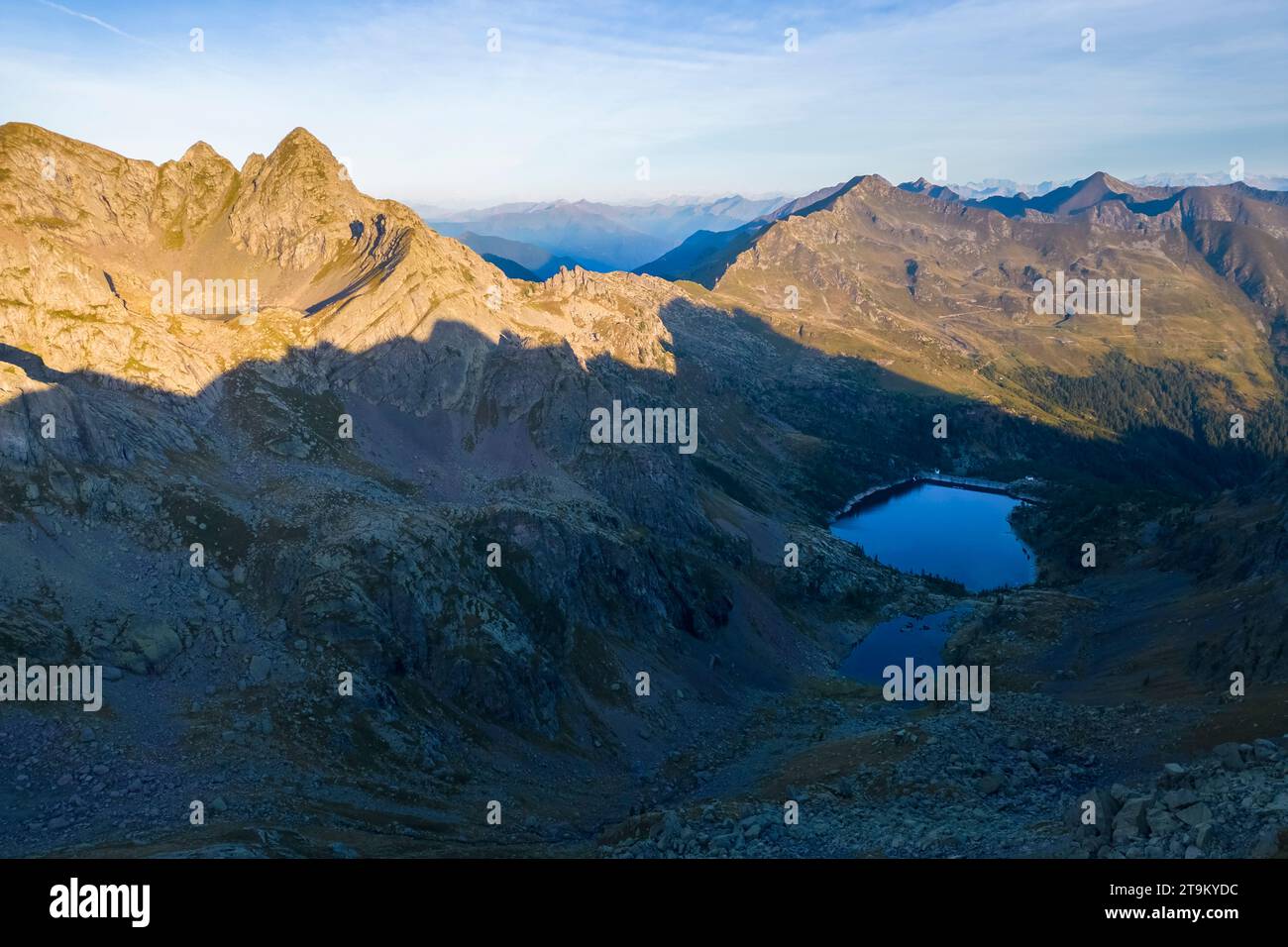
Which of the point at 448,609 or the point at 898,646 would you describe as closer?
the point at 448,609

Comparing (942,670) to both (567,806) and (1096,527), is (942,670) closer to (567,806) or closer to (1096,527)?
(567,806)

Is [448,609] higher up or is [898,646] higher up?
[448,609]

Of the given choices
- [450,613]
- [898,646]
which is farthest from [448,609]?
[898,646]

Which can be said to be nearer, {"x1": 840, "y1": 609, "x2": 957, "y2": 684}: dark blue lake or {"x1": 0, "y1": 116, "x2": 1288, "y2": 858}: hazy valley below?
{"x1": 0, "y1": 116, "x2": 1288, "y2": 858}: hazy valley below

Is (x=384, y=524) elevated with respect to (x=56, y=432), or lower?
lower

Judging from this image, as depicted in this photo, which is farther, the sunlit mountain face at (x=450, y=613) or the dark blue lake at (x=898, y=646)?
the dark blue lake at (x=898, y=646)

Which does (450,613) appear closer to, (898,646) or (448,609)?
(448,609)

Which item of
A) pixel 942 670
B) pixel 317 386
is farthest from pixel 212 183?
pixel 942 670

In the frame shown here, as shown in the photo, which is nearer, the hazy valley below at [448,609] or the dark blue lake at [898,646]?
the hazy valley below at [448,609]

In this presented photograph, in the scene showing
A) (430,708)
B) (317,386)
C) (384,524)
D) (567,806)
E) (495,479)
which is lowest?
(567,806)

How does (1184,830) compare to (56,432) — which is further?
(56,432)

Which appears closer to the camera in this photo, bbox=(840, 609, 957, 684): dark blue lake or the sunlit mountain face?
the sunlit mountain face
